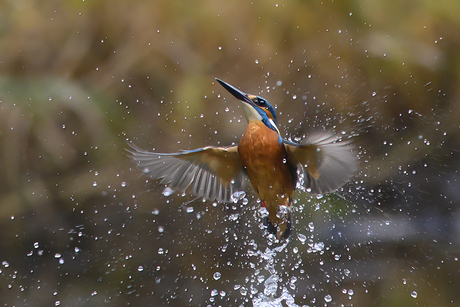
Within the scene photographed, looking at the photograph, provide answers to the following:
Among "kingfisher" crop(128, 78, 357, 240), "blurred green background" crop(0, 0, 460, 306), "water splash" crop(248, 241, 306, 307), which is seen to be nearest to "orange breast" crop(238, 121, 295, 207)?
"kingfisher" crop(128, 78, 357, 240)

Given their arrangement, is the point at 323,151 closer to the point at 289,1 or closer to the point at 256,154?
the point at 256,154

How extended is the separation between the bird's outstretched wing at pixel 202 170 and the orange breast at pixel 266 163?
5 cm

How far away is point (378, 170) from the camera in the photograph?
175 cm

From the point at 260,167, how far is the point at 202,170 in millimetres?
195

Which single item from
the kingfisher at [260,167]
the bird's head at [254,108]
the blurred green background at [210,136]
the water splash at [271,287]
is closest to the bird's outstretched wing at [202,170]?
the kingfisher at [260,167]

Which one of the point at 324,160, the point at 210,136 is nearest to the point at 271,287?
the point at 210,136

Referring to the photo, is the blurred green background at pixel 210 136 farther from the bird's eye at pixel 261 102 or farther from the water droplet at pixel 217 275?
the bird's eye at pixel 261 102

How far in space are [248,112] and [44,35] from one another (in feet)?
3.84

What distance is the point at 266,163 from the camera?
3.96 ft

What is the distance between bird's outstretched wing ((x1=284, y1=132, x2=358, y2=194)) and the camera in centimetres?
104

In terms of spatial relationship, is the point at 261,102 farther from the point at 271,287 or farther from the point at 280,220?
the point at 271,287

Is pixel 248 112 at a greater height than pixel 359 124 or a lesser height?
lesser

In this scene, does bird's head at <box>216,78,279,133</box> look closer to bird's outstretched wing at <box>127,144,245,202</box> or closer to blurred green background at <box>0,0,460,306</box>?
bird's outstretched wing at <box>127,144,245,202</box>

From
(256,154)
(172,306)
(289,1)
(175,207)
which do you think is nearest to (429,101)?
(289,1)
